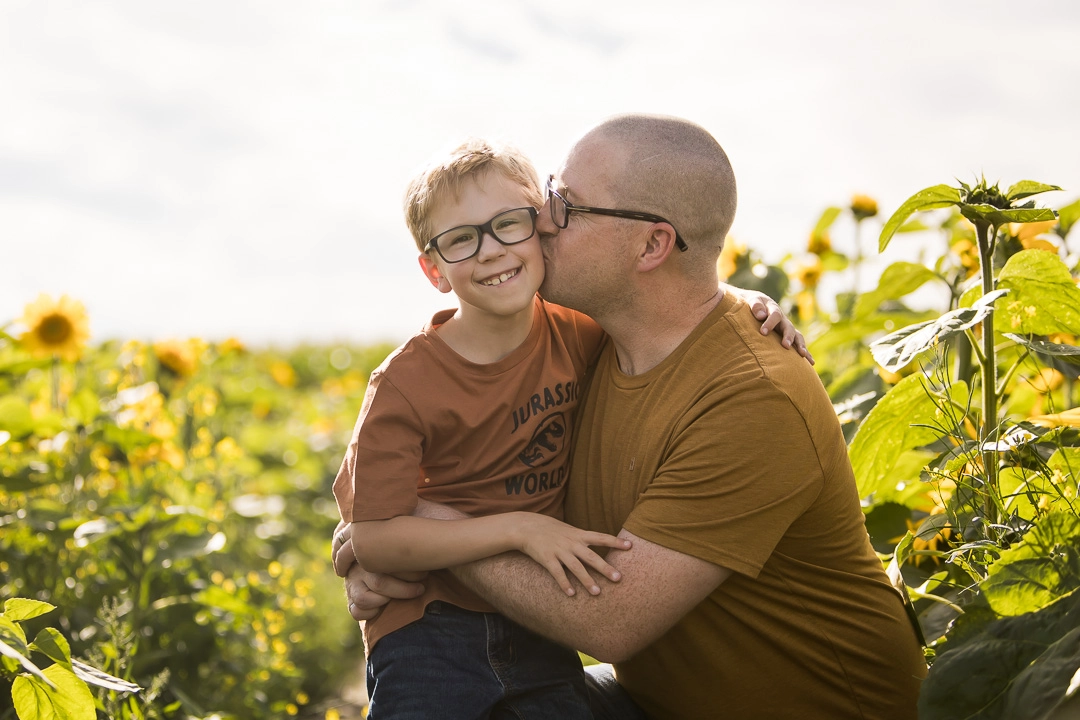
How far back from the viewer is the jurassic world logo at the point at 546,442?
87.7 inches

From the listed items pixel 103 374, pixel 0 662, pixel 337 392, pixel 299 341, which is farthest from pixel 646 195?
pixel 299 341

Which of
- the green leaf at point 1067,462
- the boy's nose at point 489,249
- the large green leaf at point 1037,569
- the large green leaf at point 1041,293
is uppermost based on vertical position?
the boy's nose at point 489,249

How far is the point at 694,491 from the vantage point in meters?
1.88

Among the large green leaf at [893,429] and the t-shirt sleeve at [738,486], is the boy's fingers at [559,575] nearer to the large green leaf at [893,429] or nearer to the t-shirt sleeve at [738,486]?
the t-shirt sleeve at [738,486]

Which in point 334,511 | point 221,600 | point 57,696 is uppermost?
point 57,696

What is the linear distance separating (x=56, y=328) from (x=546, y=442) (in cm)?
234

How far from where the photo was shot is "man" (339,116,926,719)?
187cm

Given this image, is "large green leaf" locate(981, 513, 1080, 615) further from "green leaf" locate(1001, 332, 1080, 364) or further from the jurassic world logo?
the jurassic world logo

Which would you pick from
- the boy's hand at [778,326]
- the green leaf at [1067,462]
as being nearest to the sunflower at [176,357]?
the boy's hand at [778,326]

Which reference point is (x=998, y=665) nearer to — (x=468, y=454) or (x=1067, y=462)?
(x=1067, y=462)

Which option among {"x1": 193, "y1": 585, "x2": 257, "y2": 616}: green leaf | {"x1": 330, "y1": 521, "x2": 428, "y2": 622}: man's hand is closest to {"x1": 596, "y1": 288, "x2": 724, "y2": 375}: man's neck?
{"x1": 330, "y1": 521, "x2": 428, "y2": 622}: man's hand

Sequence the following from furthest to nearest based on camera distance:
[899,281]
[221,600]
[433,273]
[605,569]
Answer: [221,600] → [899,281] → [433,273] → [605,569]

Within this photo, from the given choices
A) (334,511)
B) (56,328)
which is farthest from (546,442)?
(334,511)

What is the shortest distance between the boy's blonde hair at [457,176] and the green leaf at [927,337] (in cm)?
88
